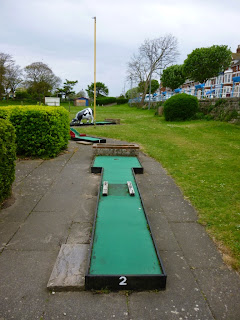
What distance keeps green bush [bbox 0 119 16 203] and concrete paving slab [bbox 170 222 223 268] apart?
3226mm

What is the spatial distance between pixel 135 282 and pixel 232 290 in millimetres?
1108

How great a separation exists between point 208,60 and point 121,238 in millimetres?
38723

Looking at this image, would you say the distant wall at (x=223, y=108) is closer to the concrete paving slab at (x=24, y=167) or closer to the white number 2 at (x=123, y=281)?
the concrete paving slab at (x=24, y=167)

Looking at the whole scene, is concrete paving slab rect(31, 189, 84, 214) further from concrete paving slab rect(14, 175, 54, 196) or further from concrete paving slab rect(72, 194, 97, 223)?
concrete paving slab rect(14, 175, 54, 196)

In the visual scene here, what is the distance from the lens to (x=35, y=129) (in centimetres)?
838

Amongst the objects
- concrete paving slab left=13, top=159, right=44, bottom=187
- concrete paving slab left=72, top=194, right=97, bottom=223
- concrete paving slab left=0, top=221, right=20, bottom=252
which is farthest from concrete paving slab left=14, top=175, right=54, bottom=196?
concrete paving slab left=0, top=221, right=20, bottom=252

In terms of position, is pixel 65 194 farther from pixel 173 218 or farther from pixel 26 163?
pixel 26 163

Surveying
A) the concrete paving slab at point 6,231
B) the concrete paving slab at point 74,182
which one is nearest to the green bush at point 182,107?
the concrete paving slab at point 74,182

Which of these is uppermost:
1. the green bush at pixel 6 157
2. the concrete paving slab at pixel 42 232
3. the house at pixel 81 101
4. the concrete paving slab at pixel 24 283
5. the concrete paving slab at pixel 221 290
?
the house at pixel 81 101

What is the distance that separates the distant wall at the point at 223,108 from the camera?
58.5ft

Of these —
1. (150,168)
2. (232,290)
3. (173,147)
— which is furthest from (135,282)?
(173,147)

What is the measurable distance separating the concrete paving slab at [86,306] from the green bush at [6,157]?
2.72 meters

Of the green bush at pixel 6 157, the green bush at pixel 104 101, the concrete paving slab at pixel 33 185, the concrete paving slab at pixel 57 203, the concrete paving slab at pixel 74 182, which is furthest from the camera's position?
the green bush at pixel 104 101

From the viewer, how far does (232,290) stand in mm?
2795
